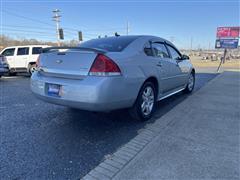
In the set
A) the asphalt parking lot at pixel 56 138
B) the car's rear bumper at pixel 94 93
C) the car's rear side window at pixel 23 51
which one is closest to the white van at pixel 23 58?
the car's rear side window at pixel 23 51

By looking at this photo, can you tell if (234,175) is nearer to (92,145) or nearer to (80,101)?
(92,145)

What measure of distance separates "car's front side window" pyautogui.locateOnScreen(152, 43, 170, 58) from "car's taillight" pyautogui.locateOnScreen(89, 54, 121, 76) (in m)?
1.56

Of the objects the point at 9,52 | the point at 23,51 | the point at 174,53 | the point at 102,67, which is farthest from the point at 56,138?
the point at 9,52

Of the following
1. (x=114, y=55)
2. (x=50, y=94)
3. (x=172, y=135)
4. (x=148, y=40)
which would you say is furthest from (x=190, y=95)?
(x=50, y=94)

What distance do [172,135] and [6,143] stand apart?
2517 mm

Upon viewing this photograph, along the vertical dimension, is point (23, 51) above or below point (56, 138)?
above

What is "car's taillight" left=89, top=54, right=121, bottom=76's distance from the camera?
3.17 meters

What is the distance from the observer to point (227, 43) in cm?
2125

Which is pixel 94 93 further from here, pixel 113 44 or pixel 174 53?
pixel 174 53

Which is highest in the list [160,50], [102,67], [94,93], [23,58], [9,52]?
[9,52]

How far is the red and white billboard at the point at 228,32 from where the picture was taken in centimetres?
2184

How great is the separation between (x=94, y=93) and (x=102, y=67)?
40 centimetres

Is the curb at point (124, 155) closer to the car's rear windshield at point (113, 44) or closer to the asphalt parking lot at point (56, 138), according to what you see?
the asphalt parking lot at point (56, 138)

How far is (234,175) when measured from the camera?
241 centimetres
